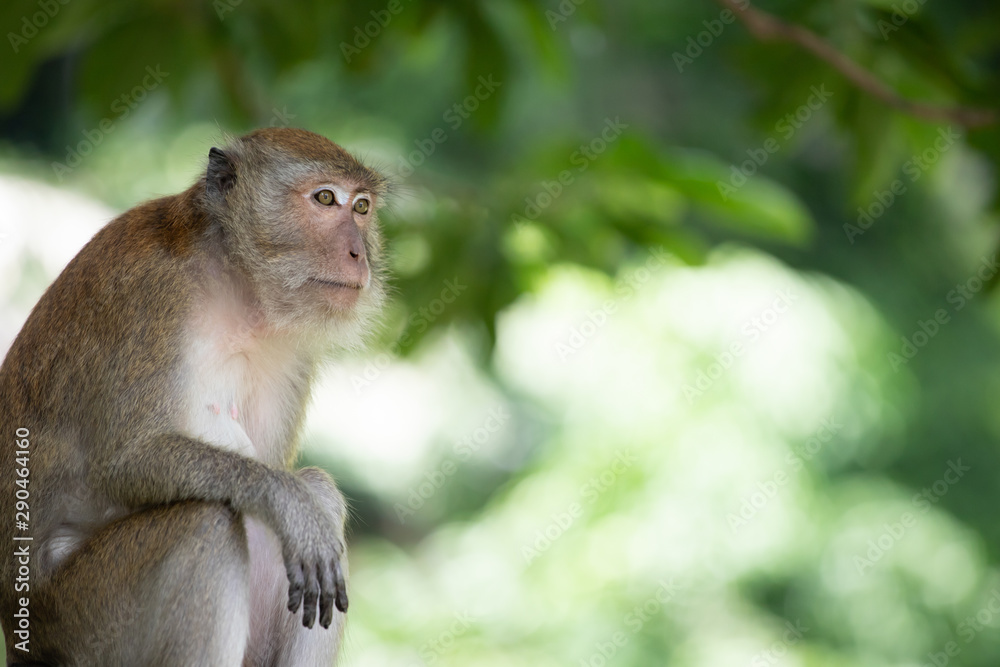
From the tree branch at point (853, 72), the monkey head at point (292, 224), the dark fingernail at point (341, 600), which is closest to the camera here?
the dark fingernail at point (341, 600)

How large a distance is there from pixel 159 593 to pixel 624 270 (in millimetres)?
5683

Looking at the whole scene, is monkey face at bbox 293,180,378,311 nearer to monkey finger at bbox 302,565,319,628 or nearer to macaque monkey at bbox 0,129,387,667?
macaque monkey at bbox 0,129,387,667

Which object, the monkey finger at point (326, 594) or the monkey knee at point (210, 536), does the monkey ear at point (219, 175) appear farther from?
Answer: the monkey finger at point (326, 594)

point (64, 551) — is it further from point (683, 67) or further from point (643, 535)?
point (683, 67)

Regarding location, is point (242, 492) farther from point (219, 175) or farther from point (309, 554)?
point (219, 175)

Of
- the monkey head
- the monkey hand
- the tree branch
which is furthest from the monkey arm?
the tree branch

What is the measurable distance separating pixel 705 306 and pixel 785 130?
13.7ft

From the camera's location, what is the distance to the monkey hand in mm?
2770

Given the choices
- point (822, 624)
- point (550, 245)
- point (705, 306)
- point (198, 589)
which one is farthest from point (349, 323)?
point (822, 624)

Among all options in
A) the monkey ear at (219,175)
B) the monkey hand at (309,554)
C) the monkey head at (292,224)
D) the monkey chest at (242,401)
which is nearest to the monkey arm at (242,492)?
the monkey hand at (309,554)

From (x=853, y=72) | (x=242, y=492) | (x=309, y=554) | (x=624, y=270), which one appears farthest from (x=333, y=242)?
(x=624, y=270)

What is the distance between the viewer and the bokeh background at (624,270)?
4309 mm

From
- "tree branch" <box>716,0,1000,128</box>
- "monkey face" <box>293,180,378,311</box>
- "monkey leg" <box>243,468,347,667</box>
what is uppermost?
"tree branch" <box>716,0,1000,128</box>

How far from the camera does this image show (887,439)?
415 inches
